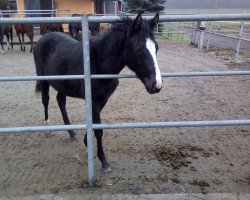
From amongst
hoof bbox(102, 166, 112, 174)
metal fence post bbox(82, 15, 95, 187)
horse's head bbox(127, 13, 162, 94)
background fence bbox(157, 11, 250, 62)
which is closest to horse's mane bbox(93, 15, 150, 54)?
horse's head bbox(127, 13, 162, 94)

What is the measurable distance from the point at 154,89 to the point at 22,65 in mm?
8423

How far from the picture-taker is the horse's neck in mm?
2996

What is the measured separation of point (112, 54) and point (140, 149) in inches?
60.3

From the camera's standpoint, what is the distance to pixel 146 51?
2.57 metres

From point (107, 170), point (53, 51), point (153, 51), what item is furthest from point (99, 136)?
point (53, 51)

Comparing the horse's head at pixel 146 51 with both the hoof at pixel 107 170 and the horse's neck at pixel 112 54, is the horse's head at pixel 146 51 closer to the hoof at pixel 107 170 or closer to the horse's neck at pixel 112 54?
the horse's neck at pixel 112 54

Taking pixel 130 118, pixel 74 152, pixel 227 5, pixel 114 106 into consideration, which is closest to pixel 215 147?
pixel 130 118

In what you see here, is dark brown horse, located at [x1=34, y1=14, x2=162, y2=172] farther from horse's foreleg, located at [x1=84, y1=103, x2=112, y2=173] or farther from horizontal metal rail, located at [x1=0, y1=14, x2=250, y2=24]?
horizontal metal rail, located at [x1=0, y1=14, x2=250, y2=24]

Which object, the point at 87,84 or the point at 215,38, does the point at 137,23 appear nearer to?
the point at 87,84

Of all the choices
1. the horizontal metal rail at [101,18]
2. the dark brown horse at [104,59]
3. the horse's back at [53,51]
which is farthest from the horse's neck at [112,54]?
the horse's back at [53,51]

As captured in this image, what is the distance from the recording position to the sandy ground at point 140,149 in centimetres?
317

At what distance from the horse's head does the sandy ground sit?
47.5 inches

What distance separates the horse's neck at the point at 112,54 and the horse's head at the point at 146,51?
0.26 meters

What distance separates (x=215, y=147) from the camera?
4094mm
